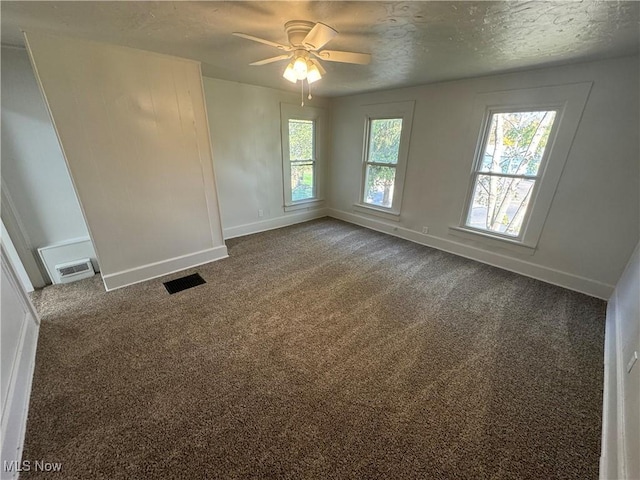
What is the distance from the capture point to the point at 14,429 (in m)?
1.27

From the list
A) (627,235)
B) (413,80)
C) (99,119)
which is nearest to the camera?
(99,119)

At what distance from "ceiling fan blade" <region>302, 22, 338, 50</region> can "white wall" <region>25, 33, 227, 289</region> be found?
5.32 feet

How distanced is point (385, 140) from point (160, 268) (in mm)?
3651

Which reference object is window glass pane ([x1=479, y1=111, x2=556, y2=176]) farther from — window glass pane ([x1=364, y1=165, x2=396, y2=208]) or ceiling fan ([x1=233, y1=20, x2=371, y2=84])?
ceiling fan ([x1=233, y1=20, x2=371, y2=84])

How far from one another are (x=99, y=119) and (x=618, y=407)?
163 inches

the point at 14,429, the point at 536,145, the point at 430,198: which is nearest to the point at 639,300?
the point at 536,145

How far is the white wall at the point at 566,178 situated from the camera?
222 cm

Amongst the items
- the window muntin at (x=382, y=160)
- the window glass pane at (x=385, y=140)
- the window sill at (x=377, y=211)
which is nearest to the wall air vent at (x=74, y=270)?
the window sill at (x=377, y=211)

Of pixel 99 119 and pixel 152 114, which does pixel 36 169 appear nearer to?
pixel 99 119

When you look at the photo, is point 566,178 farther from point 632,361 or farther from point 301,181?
point 301,181

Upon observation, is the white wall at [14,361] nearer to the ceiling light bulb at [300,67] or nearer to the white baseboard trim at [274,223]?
the white baseboard trim at [274,223]

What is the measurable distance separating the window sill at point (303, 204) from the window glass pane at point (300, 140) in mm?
787

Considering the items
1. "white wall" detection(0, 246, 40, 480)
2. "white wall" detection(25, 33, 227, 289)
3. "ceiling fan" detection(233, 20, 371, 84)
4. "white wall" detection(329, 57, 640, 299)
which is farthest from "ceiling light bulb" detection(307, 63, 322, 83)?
"white wall" detection(0, 246, 40, 480)

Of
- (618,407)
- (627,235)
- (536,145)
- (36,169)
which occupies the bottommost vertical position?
(618,407)
